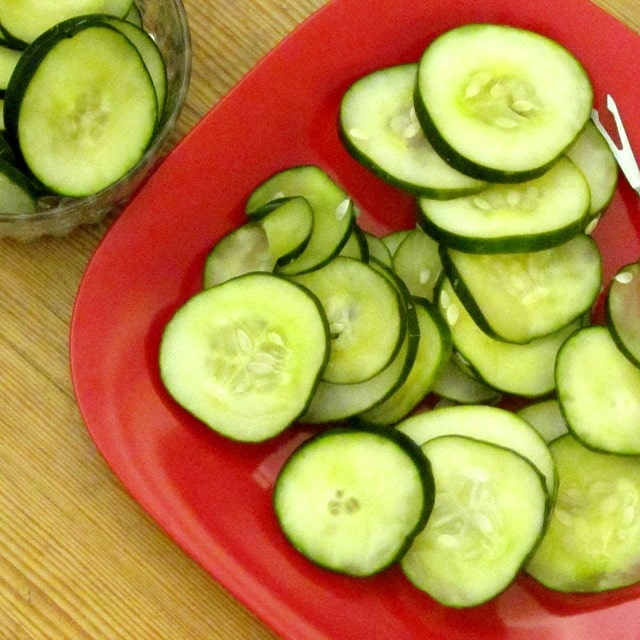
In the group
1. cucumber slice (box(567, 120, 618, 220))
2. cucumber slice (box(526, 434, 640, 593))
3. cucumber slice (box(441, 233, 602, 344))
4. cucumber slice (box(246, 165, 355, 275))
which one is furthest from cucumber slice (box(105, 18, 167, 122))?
cucumber slice (box(526, 434, 640, 593))

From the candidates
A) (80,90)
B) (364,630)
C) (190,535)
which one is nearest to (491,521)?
(364,630)

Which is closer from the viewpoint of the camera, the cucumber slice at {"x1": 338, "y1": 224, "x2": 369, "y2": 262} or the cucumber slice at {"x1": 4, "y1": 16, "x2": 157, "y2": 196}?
the cucumber slice at {"x1": 4, "y1": 16, "x2": 157, "y2": 196}

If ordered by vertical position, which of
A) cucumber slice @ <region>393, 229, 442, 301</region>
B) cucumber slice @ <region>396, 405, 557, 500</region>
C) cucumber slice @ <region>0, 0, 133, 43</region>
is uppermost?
cucumber slice @ <region>0, 0, 133, 43</region>

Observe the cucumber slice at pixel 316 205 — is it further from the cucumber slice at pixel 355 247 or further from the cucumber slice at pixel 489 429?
the cucumber slice at pixel 489 429

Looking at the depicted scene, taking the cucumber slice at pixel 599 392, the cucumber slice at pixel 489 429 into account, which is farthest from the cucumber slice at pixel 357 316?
the cucumber slice at pixel 599 392

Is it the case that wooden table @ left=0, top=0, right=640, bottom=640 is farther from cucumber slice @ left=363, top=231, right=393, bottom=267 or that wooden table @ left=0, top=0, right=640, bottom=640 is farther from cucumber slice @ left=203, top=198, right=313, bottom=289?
cucumber slice @ left=363, top=231, right=393, bottom=267

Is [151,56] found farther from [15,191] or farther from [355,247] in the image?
[355,247]
